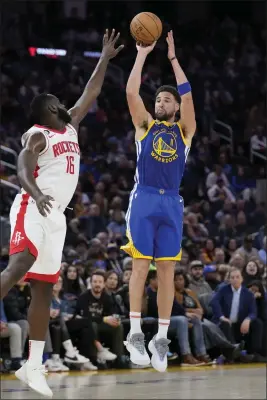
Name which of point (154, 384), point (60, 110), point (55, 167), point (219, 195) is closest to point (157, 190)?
point (55, 167)

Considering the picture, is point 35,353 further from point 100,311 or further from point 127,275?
point 127,275

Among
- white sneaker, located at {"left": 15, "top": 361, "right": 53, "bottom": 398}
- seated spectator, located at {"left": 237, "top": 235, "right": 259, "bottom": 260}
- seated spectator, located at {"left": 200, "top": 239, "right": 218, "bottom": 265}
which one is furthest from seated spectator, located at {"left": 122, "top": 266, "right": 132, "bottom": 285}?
white sneaker, located at {"left": 15, "top": 361, "right": 53, "bottom": 398}

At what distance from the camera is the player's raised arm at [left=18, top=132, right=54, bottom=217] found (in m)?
8.11

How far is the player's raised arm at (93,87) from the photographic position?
9.29 m

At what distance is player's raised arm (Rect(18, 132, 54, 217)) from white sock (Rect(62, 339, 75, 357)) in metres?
8.11

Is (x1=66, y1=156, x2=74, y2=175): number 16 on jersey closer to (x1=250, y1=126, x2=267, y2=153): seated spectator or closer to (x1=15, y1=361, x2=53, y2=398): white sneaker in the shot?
(x1=15, y1=361, x2=53, y2=398): white sneaker

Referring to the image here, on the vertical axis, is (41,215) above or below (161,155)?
below

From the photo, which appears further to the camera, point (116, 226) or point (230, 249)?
point (230, 249)

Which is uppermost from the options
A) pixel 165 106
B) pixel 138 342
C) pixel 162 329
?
pixel 165 106

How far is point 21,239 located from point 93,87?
1.72 meters

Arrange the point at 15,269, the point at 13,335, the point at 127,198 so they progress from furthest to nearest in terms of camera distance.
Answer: the point at 127,198, the point at 13,335, the point at 15,269

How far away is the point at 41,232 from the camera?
8.64 metres

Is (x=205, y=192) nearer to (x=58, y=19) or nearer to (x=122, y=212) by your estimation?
(x=122, y=212)

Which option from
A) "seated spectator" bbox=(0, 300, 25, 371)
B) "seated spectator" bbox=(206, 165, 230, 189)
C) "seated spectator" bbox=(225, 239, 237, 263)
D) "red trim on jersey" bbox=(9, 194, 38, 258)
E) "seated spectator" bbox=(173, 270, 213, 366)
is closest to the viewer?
"red trim on jersey" bbox=(9, 194, 38, 258)
